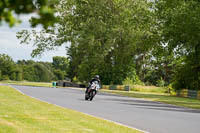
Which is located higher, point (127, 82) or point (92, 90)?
point (127, 82)

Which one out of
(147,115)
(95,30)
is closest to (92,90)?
(147,115)

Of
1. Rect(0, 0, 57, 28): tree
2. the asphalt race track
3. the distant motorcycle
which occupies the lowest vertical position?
the asphalt race track

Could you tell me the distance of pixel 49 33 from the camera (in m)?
62.5

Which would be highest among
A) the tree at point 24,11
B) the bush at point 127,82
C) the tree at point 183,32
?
the tree at point 183,32

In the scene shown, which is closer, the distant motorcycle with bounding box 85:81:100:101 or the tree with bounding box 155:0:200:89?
the distant motorcycle with bounding box 85:81:100:101

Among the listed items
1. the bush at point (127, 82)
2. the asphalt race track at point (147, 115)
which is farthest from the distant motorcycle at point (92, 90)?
the bush at point (127, 82)

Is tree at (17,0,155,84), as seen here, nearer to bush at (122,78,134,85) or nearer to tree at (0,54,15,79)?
bush at (122,78,134,85)

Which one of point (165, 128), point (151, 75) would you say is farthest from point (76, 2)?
point (165, 128)

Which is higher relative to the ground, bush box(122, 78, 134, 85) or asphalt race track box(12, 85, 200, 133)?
bush box(122, 78, 134, 85)

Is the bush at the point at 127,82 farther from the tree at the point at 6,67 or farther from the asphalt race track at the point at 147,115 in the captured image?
the tree at the point at 6,67

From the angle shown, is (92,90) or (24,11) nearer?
(24,11)

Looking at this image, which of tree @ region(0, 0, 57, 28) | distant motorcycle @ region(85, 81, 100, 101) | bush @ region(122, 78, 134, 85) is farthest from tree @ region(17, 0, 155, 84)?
tree @ region(0, 0, 57, 28)

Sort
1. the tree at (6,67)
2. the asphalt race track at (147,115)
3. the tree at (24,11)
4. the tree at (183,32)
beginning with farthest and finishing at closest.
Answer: the tree at (6,67), the tree at (183,32), the asphalt race track at (147,115), the tree at (24,11)

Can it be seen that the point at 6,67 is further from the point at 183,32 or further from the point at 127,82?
the point at 183,32
